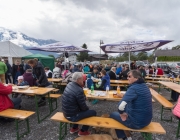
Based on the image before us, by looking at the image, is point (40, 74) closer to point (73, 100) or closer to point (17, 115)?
point (17, 115)

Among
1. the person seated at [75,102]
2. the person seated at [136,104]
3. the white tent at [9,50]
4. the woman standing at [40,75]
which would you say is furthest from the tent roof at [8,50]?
the person seated at [136,104]

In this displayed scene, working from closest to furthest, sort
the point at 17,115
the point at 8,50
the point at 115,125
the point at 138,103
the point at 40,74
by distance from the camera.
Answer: the point at 138,103 → the point at 115,125 → the point at 17,115 → the point at 40,74 → the point at 8,50

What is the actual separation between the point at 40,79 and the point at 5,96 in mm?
1689

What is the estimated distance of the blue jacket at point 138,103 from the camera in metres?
2.29

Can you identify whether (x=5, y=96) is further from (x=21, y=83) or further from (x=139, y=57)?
(x=139, y=57)

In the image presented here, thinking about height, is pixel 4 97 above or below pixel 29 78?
below

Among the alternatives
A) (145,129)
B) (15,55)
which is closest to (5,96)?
(145,129)

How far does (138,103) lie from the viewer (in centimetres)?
231

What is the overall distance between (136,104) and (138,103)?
4 cm

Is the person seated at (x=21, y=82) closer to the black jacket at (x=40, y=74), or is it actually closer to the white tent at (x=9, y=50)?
the black jacket at (x=40, y=74)

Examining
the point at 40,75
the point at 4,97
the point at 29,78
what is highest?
the point at 40,75

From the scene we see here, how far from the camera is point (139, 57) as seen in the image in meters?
52.2

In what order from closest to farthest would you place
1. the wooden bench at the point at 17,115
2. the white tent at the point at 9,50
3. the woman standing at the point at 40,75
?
the wooden bench at the point at 17,115 < the woman standing at the point at 40,75 < the white tent at the point at 9,50

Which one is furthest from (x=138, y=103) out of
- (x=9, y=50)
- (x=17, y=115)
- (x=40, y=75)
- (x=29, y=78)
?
(x=9, y=50)
